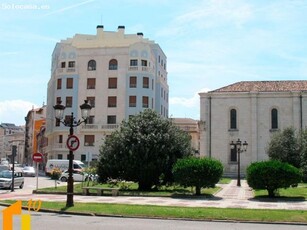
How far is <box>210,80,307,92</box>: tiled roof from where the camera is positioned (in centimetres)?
5588

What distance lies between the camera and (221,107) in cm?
5650

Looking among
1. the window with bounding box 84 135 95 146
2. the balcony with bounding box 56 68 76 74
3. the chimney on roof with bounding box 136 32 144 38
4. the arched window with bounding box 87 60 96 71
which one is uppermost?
the chimney on roof with bounding box 136 32 144 38

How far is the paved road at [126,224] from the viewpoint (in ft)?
39.4

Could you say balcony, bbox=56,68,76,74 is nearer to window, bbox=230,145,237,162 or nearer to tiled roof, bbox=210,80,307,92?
tiled roof, bbox=210,80,307,92

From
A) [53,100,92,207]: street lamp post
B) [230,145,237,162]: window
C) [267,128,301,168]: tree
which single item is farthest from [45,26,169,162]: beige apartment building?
[53,100,92,207]: street lamp post

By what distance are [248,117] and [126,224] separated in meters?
44.7

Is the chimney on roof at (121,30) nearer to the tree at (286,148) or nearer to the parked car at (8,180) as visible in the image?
the tree at (286,148)

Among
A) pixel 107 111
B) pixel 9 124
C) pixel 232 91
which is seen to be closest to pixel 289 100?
pixel 232 91

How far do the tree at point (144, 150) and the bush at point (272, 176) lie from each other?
5.69 metres

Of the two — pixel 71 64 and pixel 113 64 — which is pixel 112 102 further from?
pixel 71 64

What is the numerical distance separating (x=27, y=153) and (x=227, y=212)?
362 feet

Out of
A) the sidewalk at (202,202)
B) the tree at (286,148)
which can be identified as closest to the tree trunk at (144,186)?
the sidewalk at (202,202)

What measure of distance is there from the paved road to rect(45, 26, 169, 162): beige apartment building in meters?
48.9

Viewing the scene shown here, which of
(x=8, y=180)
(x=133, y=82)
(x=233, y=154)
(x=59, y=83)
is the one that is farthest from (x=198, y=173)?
(x=59, y=83)
